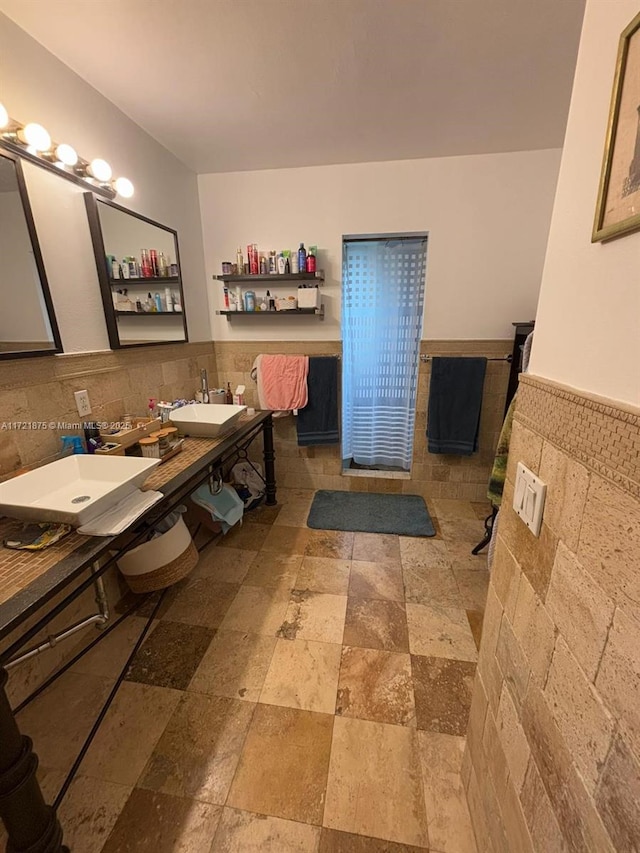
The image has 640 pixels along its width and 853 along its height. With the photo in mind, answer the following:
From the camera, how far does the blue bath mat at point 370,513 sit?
2.40 metres

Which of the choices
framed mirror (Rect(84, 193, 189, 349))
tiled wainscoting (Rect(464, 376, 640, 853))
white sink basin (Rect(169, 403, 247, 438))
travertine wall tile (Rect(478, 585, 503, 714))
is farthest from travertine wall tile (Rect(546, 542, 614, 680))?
framed mirror (Rect(84, 193, 189, 349))

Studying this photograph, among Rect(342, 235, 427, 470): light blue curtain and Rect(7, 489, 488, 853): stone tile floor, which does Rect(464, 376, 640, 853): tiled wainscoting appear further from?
Rect(342, 235, 427, 470): light blue curtain

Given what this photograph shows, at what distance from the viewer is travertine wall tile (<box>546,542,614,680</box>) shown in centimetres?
49

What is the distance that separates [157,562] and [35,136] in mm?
1829

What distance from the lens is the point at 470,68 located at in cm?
145

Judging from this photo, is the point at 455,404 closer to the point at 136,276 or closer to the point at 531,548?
the point at 531,548

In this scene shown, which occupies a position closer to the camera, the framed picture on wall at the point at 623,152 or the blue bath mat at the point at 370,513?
the framed picture on wall at the point at 623,152

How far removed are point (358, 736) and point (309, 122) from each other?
9.38 ft

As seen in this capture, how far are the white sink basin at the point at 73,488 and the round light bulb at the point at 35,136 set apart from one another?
1.17 m

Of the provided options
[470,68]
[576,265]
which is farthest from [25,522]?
[470,68]

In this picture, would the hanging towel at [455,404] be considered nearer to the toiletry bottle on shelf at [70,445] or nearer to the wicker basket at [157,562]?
the wicker basket at [157,562]

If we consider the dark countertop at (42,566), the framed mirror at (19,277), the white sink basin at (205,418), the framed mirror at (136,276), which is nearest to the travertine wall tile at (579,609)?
the dark countertop at (42,566)

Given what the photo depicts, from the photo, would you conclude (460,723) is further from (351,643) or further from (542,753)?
(542,753)

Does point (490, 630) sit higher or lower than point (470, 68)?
lower
